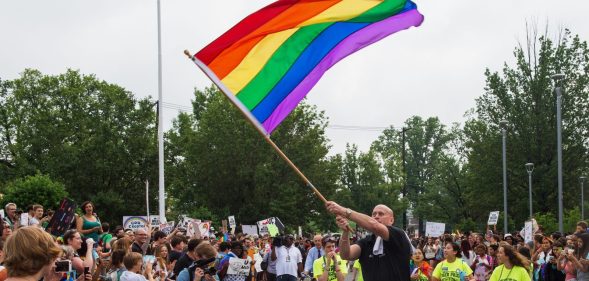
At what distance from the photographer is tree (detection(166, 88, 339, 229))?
61.2 m

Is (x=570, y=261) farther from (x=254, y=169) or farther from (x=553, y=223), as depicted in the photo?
(x=254, y=169)

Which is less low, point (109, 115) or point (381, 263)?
point (109, 115)

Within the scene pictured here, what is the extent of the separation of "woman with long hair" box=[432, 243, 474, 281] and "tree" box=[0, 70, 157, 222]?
4692 cm

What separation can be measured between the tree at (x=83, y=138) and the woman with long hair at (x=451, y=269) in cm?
4692

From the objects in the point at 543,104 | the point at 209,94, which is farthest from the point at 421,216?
the point at 543,104

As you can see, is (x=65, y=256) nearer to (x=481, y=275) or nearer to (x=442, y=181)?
(x=481, y=275)

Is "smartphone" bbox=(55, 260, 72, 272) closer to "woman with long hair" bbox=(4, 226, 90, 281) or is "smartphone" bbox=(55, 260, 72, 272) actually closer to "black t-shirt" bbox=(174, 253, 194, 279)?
"woman with long hair" bbox=(4, 226, 90, 281)

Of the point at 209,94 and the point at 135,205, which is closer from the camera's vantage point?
the point at 135,205

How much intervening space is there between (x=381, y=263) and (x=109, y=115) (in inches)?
2220

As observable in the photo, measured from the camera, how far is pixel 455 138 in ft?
362

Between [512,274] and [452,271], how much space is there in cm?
210

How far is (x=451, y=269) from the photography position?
15469 millimetres

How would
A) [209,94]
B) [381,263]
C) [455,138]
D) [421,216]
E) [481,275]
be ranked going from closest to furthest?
[381,263] → [481,275] → [209,94] → [421,216] → [455,138]

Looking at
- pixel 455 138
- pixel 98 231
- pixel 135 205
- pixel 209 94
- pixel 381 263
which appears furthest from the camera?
pixel 455 138
